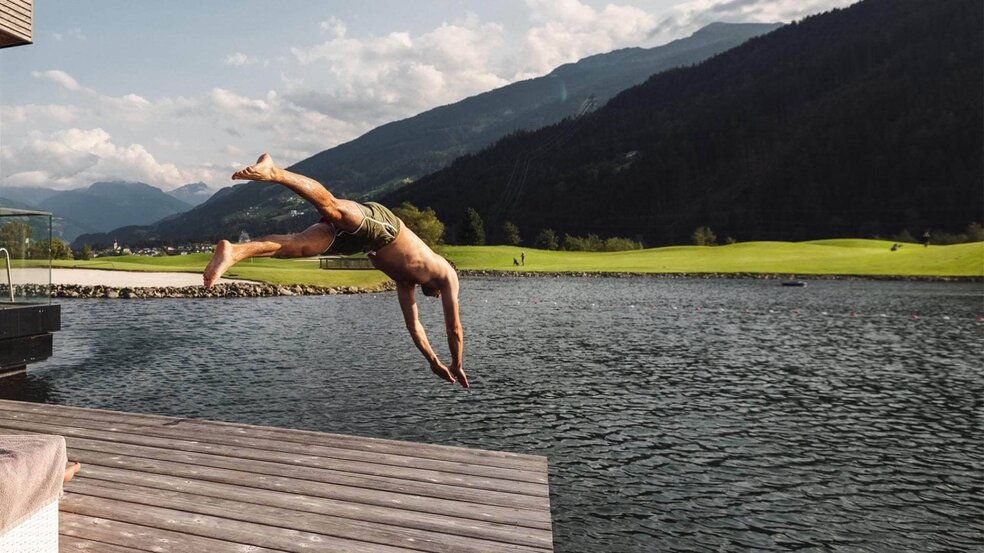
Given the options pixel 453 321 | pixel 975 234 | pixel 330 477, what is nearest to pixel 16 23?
pixel 330 477

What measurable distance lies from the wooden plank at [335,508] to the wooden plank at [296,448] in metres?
1.41

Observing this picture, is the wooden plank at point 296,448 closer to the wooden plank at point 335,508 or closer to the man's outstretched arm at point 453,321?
the wooden plank at point 335,508

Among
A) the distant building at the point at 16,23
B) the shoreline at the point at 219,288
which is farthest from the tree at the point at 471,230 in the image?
the distant building at the point at 16,23

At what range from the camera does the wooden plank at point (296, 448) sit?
27.8 feet

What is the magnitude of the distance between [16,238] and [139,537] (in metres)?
13.8

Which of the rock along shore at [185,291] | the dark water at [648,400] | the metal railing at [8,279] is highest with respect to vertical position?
the metal railing at [8,279]

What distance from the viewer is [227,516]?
6.81 meters

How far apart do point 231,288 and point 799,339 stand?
39.9 m

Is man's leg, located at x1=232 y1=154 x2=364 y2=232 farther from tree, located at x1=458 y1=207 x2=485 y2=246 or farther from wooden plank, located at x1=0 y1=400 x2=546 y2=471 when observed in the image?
tree, located at x1=458 y1=207 x2=485 y2=246

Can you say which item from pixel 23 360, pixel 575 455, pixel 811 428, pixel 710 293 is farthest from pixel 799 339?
pixel 23 360

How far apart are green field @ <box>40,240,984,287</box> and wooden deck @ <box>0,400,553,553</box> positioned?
46.5 meters

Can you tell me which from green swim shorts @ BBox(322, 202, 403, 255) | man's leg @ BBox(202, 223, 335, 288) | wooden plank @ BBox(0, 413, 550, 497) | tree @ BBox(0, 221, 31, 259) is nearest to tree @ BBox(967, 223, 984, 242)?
wooden plank @ BBox(0, 413, 550, 497)

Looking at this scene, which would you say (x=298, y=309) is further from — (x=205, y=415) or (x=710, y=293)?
(x=710, y=293)

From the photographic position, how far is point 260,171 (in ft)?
10.2
